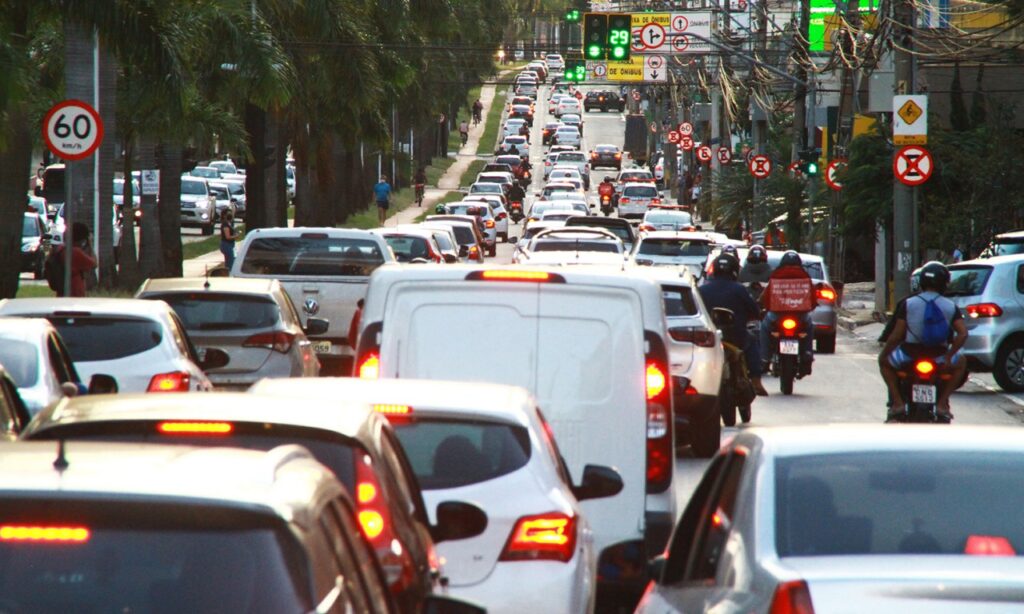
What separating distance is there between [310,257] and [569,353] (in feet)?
41.0

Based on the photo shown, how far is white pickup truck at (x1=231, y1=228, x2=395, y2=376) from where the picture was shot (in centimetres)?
2106

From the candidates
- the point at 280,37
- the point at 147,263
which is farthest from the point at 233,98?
the point at 147,263

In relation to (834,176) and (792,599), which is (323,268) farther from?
(834,176)

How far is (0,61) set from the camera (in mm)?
19438

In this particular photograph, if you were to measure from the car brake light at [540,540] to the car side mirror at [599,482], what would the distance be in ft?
2.96

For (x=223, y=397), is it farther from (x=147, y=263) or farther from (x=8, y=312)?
(x=147, y=263)

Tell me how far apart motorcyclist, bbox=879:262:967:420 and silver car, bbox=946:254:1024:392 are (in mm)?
6725

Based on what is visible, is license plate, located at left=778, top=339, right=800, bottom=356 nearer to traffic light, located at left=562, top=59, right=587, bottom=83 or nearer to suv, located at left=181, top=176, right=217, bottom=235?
traffic light, located at left=562, top=59, right=587, bottom=83

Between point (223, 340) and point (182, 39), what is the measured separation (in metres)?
10.9

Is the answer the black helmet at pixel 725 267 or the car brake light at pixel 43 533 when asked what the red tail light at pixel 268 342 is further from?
the car brake light at pixel 43 533

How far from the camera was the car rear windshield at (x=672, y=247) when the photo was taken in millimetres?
29422

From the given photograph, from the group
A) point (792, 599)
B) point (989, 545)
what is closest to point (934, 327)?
point (989, 545)

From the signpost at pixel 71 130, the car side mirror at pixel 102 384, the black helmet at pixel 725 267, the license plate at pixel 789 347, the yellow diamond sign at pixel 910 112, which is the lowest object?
the license plate at pixel 789 347

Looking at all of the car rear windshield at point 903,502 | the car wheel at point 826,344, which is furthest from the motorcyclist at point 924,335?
the car wheel at point 826,344
